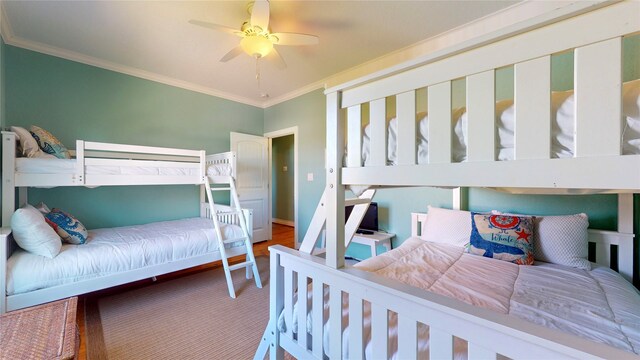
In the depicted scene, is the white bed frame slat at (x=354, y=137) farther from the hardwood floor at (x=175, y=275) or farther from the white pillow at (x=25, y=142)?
the white pillow at (x=25, y=142)

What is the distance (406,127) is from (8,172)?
108 inches

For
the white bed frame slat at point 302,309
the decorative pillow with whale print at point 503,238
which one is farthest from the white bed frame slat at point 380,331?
the decorative pillow with whale print at point 503,238

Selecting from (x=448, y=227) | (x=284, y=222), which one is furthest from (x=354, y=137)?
(x=284, y=222)

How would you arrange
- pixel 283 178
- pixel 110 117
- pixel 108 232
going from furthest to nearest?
1. pixel 283 178
2. pixel 110 117
3. pixel 108 232

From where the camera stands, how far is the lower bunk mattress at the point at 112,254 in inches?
62.3

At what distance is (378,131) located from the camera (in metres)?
0.89

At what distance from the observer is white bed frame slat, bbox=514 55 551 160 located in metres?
0.58

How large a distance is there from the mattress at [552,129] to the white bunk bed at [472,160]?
1.4 inches

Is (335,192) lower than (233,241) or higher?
higher

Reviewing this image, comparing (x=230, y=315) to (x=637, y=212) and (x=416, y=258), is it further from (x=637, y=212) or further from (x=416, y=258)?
(x=637, y=212)

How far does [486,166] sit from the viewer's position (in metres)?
0.66

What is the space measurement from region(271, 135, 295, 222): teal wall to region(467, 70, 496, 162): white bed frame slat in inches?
200

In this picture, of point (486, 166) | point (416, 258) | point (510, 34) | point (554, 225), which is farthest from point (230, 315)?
point (554, 225)

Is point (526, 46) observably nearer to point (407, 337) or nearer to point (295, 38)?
point (407, 337)
